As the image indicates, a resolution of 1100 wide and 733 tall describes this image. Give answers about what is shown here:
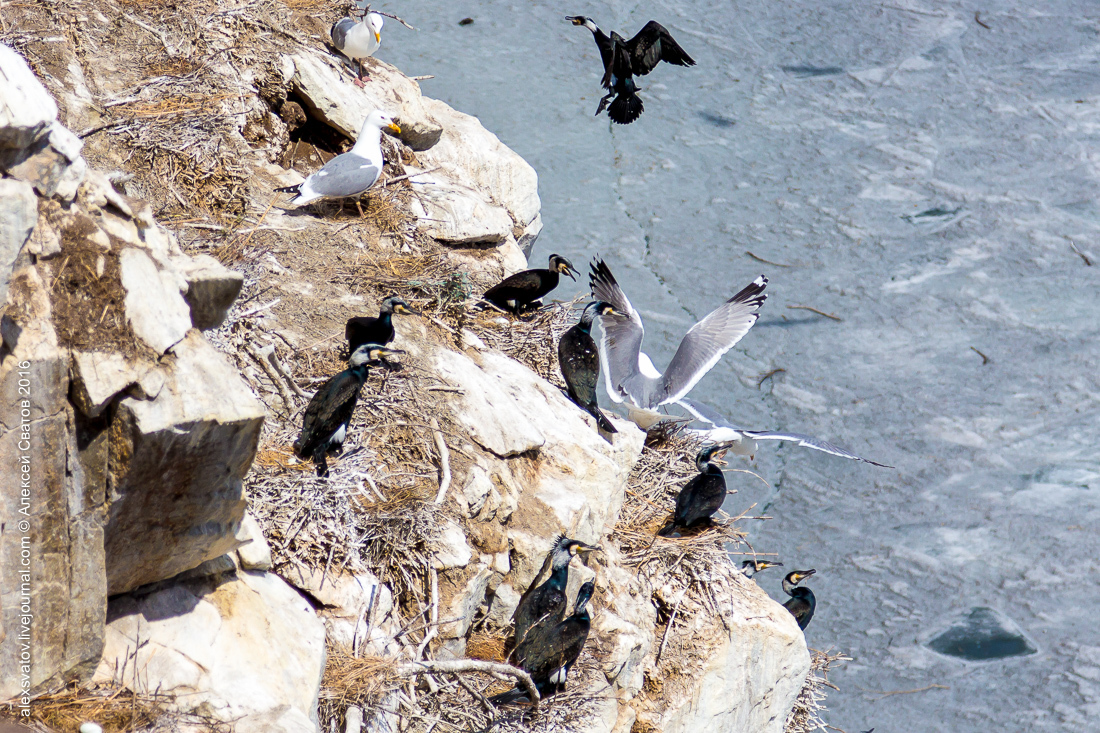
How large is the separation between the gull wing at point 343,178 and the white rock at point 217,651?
2603 mm

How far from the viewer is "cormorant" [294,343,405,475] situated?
3488mm

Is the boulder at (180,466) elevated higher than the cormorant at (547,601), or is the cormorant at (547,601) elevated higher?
the boulder at (180,466)

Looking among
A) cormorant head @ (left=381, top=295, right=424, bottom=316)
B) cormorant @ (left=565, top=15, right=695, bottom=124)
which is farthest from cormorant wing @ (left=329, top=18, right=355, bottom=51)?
cormorant head @ (left=381, top=295, right=424, bottom=316)

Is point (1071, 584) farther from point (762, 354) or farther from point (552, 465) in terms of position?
point (552, 465)

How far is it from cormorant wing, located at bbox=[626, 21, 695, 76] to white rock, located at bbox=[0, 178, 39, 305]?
5.37m

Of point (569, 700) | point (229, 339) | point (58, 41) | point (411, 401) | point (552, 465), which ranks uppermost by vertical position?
point (58, 41)

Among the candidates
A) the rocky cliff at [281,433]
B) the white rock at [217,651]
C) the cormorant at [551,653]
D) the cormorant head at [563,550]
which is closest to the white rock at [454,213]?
the rocky cliff at [281,433]

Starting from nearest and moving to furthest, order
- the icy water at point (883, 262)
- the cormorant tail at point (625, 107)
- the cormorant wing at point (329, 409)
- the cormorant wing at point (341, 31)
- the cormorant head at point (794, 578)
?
the cormorant wing at point (329, 409)
the cormorant wing at point (341, 31)
the cormorant head at point (794, 578)
the cormorant tail at point (625, 107)
the icy water at point (883, 262)

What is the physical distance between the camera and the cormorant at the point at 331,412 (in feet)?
11.4

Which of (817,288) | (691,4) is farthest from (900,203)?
(691,4)

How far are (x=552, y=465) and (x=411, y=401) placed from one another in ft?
2.45

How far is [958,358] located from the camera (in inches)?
361

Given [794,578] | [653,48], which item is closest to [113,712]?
[794,578]

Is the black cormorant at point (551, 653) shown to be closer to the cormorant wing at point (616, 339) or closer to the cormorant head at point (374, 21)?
the cormorant wing at point (616, 339)
